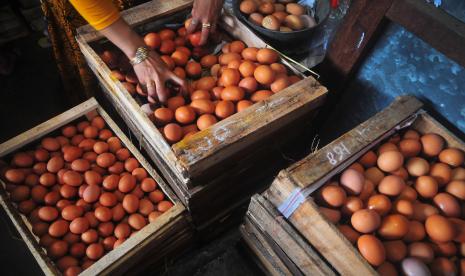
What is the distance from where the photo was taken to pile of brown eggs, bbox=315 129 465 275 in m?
1.48

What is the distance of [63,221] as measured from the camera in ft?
5.98

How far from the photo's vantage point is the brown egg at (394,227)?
4.89ft

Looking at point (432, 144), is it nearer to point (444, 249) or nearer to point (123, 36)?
point (444, 249)

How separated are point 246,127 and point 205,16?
0.86m

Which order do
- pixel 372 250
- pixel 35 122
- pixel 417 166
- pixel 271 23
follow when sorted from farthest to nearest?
pixel 35 122, pixel 271 23, pixel 417 166, pixel 372 250

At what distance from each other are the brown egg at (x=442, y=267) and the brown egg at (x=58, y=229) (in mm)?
1832

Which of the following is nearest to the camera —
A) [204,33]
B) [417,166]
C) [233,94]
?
[417,166]

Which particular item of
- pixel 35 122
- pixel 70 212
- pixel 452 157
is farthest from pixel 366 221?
pixel 35 122

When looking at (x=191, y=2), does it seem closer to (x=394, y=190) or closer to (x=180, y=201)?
(x=180, y=201)

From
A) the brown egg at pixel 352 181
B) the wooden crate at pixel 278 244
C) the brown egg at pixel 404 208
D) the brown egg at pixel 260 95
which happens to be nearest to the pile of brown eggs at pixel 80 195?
the wooden crate at pixel 278 244

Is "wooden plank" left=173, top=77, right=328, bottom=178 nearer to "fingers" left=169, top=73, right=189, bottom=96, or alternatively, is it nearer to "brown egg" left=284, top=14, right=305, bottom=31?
"fingers" left=169, top=73, right=189, bottom=96

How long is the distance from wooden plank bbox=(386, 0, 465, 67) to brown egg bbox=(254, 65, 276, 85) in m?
0.71

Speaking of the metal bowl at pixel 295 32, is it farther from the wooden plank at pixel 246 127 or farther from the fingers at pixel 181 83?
the fingers at pixel 181 83

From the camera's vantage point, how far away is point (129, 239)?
1694 mm
